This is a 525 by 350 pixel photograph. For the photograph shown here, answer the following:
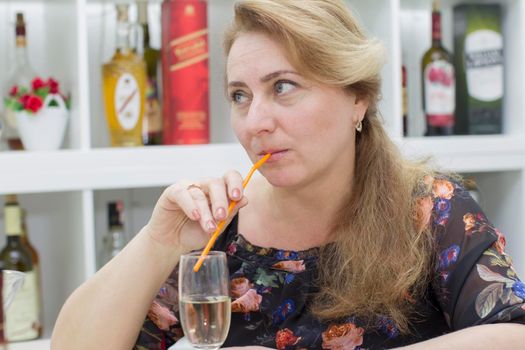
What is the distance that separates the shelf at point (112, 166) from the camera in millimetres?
1807

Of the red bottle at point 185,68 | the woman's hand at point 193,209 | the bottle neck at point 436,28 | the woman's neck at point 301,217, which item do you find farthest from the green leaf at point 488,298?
the bottle neck at point 436,28

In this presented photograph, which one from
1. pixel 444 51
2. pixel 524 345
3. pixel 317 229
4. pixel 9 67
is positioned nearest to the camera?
pixel 524 345

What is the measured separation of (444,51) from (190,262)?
132 centimetres

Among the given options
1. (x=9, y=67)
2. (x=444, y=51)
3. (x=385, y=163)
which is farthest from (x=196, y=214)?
(x=444, y=51)

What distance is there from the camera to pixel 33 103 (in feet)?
6.07

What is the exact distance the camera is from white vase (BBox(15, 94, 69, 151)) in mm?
1851

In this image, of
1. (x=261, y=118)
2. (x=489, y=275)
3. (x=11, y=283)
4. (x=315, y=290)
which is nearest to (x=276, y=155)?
(x=261, y=118)

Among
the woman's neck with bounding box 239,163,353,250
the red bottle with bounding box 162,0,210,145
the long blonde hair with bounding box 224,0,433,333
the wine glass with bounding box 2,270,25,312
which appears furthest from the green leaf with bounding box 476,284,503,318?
→ the red bottle with bounding box 162,0,210,145

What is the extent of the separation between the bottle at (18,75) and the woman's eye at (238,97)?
757 mm

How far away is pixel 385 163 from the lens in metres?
1.51

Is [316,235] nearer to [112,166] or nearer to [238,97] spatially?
[238,97]

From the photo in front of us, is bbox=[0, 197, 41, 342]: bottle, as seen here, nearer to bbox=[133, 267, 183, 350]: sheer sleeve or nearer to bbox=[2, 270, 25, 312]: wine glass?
bbox=[133, 267, 183, 350]: sheer sleeve

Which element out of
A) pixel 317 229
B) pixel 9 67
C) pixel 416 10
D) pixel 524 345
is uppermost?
pixel 416 10

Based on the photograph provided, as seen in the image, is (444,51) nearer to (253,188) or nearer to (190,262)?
(253,188)
